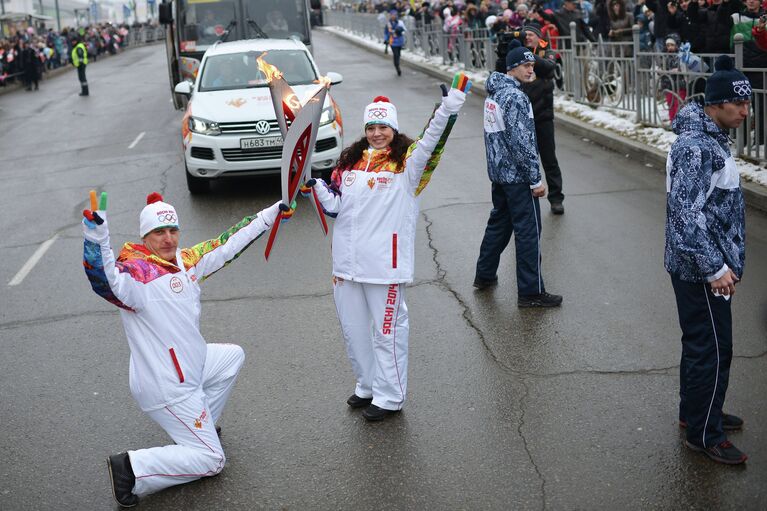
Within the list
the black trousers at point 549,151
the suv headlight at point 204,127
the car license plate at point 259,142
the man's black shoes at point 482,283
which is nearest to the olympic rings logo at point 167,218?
the man's black shoes at point 482,283

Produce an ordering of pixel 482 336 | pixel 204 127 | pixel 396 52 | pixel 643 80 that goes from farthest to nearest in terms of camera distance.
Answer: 1. pixel 396 52
2. pixel 643 80
3. pixel 204 127
4. pixel 482 336

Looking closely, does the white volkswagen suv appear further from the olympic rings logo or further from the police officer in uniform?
the olympic rings logo

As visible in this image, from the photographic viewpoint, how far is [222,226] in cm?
1012

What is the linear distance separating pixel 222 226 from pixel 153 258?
571cm

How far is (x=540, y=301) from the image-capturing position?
7.06m

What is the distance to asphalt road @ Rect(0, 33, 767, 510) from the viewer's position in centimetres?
449

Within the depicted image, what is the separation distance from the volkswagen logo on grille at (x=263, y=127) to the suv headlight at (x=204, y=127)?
0.52 m

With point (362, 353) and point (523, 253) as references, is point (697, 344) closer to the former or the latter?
point (362, 353)

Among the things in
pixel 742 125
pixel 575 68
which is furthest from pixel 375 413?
pixel 575 68

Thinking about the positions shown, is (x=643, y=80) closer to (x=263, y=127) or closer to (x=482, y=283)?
(x=263, y=127)

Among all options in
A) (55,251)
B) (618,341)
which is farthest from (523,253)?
(55,251)

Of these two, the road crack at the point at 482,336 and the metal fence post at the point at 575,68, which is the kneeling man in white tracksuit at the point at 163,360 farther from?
the metal fence post at the point at 575,68

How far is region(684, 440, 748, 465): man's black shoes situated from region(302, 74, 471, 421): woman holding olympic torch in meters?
1.71

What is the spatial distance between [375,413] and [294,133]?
1.66m
